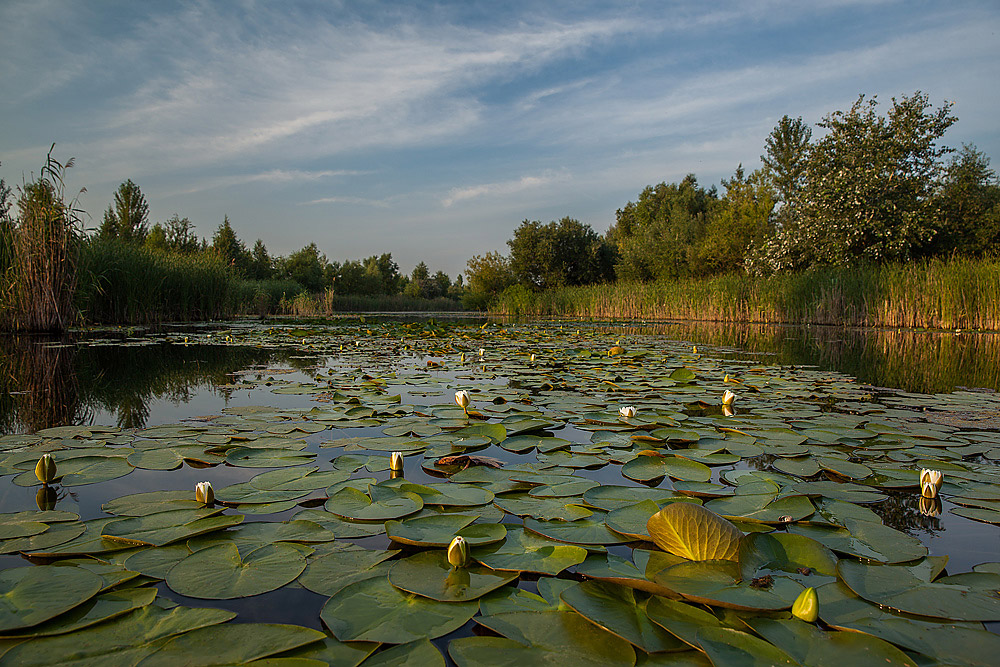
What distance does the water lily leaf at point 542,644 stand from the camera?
2.45 ft

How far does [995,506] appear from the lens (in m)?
1.33

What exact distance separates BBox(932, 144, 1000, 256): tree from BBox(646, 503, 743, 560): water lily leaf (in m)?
15.8

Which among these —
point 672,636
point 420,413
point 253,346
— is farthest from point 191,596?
point 253,346

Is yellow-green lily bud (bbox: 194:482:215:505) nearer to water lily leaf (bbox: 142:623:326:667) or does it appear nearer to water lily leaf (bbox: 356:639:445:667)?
water lily leaf (bbox: 142:623:326:667)

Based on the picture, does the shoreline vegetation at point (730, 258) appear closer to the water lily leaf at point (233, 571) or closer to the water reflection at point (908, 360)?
the water reflection at point (908, 360)

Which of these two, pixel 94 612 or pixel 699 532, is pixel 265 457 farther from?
pixel 699 532

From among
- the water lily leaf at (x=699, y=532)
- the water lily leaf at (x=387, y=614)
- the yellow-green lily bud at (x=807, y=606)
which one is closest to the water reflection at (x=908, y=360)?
the water lily leaf at (x=699, y=532)

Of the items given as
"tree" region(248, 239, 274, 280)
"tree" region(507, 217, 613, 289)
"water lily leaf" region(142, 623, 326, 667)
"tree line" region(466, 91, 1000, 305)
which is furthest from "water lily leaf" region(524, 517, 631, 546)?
"tree" region(248, 239, 274, 280)

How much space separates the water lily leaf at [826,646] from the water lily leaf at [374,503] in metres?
0.81

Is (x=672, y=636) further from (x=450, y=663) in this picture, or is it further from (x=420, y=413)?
(x=420, y=413)

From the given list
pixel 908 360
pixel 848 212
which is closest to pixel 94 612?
pixel 908 360

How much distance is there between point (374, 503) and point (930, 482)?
1.55 meters

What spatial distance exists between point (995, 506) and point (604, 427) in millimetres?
1234

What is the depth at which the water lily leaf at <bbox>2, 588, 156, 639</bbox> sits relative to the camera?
0.77 m
